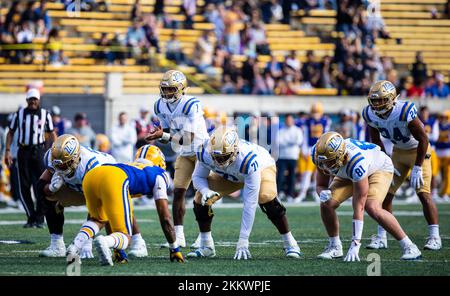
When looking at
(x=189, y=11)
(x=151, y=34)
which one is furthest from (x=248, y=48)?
(x=151, y=34)

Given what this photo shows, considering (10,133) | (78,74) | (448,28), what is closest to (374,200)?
(10,133)

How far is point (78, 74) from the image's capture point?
67.8 feet

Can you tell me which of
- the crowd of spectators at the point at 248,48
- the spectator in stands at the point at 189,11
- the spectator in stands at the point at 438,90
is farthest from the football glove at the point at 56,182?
the spectator in stands at the point at 438,90

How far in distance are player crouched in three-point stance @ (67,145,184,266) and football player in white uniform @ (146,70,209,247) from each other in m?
1.65

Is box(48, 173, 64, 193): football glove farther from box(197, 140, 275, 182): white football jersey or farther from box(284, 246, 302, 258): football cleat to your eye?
box(284, 246, 302, 258): football cleat

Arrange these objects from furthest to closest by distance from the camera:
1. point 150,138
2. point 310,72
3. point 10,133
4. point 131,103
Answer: point 310,72 < point 131,103 < point 10,133 < point 150,138

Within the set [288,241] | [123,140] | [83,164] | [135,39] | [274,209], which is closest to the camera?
[83,164]

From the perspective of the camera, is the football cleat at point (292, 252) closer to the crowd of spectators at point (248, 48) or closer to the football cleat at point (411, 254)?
the football cleat at point (411, 254)

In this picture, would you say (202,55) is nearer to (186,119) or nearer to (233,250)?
(186,119)

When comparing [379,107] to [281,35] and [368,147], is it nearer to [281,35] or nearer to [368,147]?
[368,147]

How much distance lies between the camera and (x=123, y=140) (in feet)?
55.5

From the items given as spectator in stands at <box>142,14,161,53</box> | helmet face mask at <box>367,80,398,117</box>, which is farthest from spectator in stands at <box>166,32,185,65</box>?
helmet face mask at <box>367,80,398,117</box>

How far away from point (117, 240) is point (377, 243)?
3.09m
